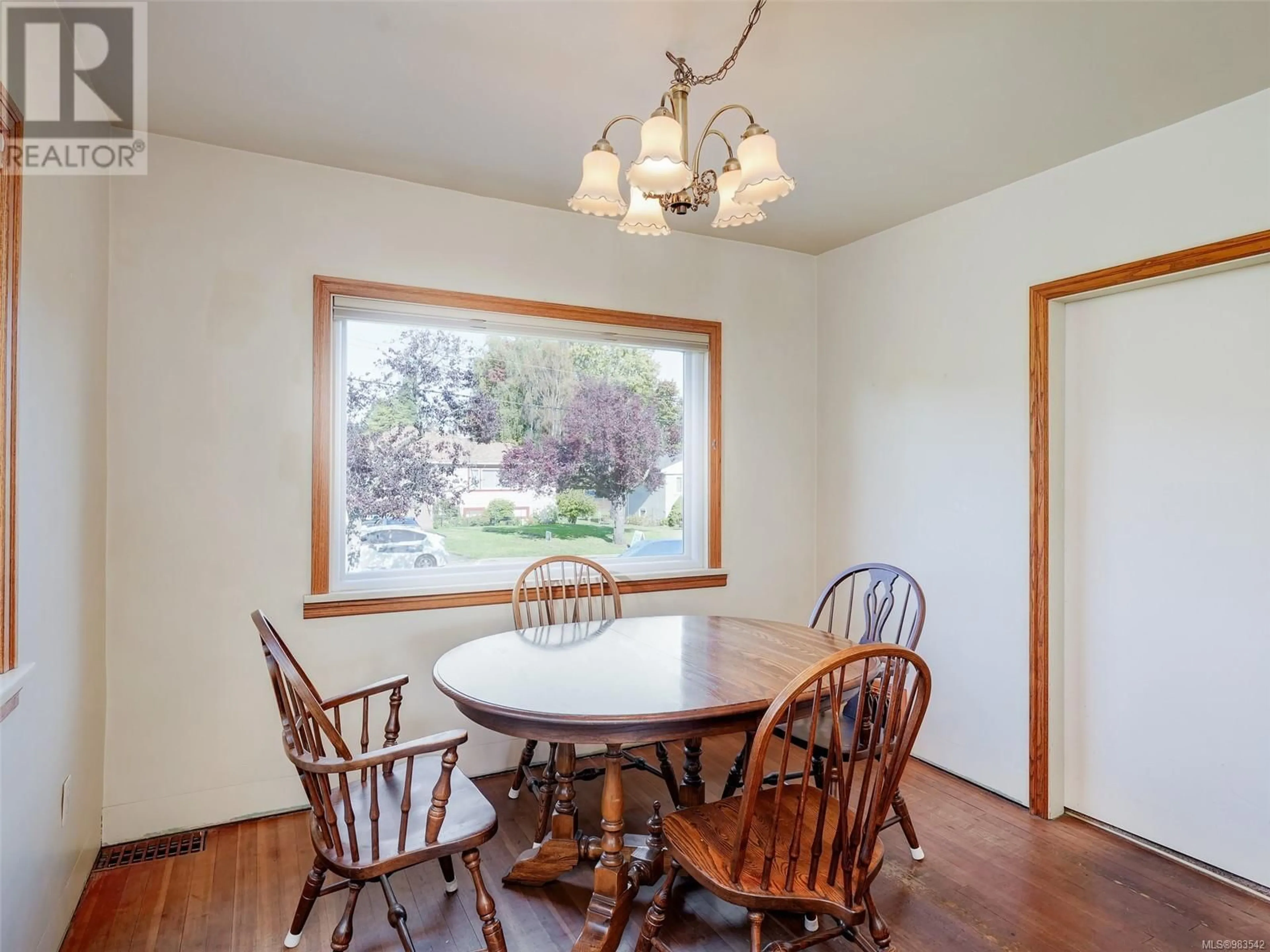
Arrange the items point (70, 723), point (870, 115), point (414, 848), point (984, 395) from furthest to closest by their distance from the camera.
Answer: point (984, 395) → point (870, 115) → point (70, 723) → point (414, 848)

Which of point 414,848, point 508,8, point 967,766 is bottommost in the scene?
point 967,766

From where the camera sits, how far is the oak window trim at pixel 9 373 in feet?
4.86

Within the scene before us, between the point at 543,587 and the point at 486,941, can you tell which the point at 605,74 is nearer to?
the point at 543,587

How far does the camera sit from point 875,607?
107 inches

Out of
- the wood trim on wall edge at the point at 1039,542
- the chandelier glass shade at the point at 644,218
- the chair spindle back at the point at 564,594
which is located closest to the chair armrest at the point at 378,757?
the chair spindle back at the point at 564,594

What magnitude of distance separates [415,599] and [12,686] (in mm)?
1478

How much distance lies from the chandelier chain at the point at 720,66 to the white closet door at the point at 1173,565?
1.75m

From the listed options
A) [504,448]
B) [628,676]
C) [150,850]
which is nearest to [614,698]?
[628,676]

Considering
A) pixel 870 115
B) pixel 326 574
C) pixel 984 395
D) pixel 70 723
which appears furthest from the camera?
pixel 984 395

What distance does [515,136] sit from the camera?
8.10ft

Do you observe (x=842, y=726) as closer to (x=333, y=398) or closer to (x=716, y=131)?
(x=716, y=131)

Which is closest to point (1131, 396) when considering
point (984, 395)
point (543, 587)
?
point (984, 395)

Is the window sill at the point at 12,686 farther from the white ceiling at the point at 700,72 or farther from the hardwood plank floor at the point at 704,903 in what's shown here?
the white ceiling at the point at 700,72

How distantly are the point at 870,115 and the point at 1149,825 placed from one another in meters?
2.73
